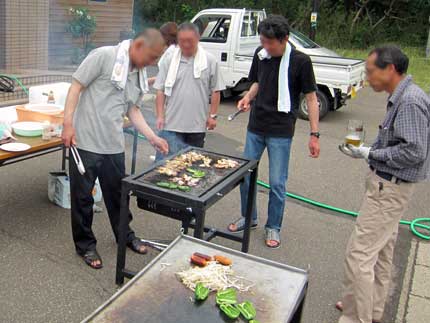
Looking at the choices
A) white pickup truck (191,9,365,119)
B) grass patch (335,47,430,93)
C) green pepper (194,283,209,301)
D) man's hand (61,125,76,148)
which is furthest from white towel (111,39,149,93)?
grass patch (335,47,430,93)

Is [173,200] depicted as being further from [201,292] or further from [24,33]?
[24,33]

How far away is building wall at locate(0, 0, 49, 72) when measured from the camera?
9289 millimetres

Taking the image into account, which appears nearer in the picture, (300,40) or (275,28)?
(275,28)

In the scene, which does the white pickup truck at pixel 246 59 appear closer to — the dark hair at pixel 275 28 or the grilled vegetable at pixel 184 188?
the dark hair at pixel 275 28

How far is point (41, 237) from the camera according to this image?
4.00m

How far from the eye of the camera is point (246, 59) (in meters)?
9.27

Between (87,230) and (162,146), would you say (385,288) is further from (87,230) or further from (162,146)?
(87,230)

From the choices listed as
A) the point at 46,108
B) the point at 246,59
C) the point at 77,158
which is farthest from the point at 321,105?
the point at 77,158

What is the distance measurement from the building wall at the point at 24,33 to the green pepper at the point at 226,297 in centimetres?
888

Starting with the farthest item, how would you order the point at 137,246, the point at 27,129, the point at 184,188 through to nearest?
the point at 27,129, the point at 137,246, the point at 184,188

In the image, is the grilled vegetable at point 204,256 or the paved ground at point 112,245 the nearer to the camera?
the grilled vegetable at point 204,256

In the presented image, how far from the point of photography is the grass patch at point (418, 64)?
13759 mm

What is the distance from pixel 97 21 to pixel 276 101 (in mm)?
9911

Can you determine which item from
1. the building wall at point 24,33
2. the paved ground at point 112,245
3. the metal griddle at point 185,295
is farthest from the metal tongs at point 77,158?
the building wall at point 24,33
